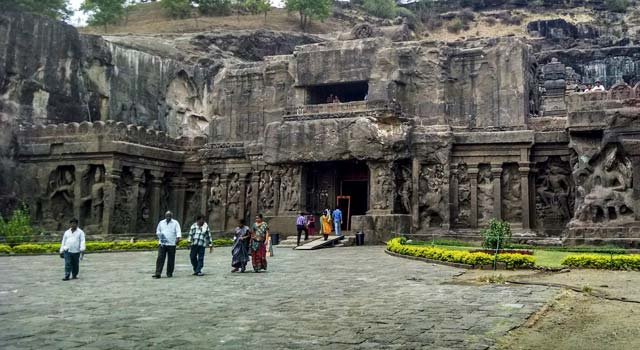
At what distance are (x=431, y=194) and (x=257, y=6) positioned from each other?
49.0m

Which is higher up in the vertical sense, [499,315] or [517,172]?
[517,172]

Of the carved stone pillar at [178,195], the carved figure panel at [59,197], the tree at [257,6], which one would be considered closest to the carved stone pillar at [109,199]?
the carved figure panel at [59,197]

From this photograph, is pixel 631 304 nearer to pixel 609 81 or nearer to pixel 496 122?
pixel 496 122

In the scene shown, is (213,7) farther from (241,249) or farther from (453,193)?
(241,249)

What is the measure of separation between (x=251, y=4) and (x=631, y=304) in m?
66.6

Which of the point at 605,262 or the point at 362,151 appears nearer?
the point at 605,262

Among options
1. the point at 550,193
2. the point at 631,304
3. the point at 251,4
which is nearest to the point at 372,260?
the point at 631,304

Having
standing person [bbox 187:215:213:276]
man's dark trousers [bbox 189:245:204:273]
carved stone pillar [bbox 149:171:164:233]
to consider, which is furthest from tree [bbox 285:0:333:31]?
man's dark trousers [bbox 189:245:204:273]

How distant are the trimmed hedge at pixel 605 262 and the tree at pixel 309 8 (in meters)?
57.2

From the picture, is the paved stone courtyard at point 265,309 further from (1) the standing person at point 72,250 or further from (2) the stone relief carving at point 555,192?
(2) the stone relief carving at point 555,192

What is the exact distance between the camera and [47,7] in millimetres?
56156

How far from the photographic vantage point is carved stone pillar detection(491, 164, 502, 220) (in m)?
27.6

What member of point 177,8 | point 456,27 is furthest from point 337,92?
point 456,27

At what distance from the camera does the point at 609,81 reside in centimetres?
5541
